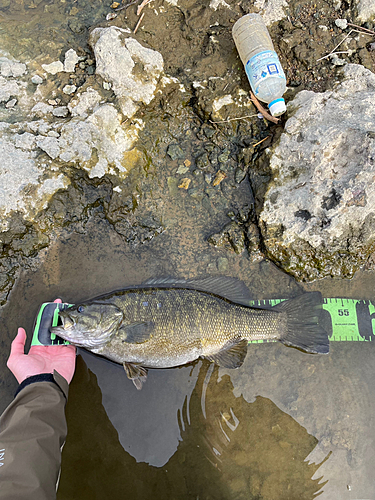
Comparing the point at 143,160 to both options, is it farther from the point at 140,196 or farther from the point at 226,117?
the point at 226,117

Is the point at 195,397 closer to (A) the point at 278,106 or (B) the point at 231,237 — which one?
(B) the point at 231,237

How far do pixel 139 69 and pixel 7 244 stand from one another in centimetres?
262

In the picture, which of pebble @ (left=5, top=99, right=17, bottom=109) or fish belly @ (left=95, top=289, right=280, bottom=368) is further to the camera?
pebble @ (left=5, top=99, right=17, bottom=109)

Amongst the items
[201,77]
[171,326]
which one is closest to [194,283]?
[171,326]

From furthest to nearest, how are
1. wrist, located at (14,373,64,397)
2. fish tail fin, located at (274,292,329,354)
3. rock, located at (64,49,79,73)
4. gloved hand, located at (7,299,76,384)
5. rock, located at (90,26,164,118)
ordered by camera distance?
rock, located at (64,49,79,73) → rock, located at (90,26,164,118) → fish tail fin, located at (274,292,329,354) → gloved hand, located at (7,299,76,384) → wrist, located at (14,373,64,397)

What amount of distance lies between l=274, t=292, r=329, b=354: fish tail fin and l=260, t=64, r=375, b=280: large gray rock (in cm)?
33

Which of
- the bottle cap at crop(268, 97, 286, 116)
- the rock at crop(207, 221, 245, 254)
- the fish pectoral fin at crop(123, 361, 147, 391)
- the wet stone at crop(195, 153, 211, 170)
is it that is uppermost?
the bottle cap at crop(268, 97, 286, 116)

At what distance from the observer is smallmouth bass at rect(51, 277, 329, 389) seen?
3301 mm

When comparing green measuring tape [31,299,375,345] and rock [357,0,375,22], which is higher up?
rock [357,0,375,22]

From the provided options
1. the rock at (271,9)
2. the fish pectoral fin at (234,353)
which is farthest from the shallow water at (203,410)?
the rock at (271,9)

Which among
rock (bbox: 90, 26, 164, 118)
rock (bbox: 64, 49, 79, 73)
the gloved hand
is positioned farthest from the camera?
rock (bbox: 64, 49, 79, 73)

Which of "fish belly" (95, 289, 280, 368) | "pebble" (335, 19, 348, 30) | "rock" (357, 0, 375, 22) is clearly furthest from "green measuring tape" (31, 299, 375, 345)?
"rock" (357, 0, 375, 22)

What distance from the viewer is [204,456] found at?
3.41 meters

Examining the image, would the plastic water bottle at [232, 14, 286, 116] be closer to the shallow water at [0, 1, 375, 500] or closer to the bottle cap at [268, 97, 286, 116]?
the bottle cap at [268, 97, 286, 116]
